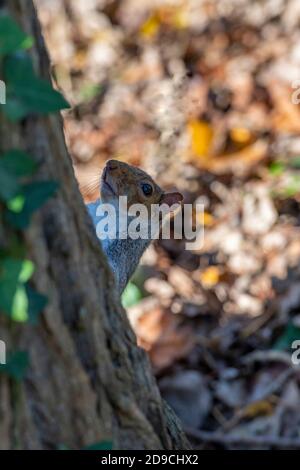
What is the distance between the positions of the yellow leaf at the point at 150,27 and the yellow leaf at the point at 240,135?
1150mm

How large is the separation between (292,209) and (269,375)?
138 cm

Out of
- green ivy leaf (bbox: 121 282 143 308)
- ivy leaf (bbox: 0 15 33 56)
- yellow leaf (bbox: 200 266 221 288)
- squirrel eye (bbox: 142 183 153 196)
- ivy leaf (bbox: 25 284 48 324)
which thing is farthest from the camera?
yellow leaf (bbox: 200 266 221 288)

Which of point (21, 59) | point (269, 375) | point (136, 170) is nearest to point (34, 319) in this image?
point (21, 59)

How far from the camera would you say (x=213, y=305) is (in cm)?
486

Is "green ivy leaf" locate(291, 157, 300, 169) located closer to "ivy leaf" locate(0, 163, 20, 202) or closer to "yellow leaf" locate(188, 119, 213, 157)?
"yellow leaf" locate(188, 119, 213, 157)

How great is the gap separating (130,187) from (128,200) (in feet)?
0.15

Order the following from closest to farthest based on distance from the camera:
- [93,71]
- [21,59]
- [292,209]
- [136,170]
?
1. [21,59]
2. [136,170]
3. [292,209]
4. [93,71]

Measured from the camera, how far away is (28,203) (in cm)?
174

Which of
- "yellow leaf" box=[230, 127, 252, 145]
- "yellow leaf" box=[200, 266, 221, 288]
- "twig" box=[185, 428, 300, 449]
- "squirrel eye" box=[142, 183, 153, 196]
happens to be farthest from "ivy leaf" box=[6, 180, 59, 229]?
"yellow leaf" box=[230, 127, 252, 145]

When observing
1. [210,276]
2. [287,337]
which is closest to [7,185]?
[287,337]

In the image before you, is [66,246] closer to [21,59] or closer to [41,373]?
[41,373]

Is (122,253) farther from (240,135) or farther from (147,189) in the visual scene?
(240,135)

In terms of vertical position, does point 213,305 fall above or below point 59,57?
below

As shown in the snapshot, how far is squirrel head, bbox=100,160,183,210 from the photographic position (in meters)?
3.20
